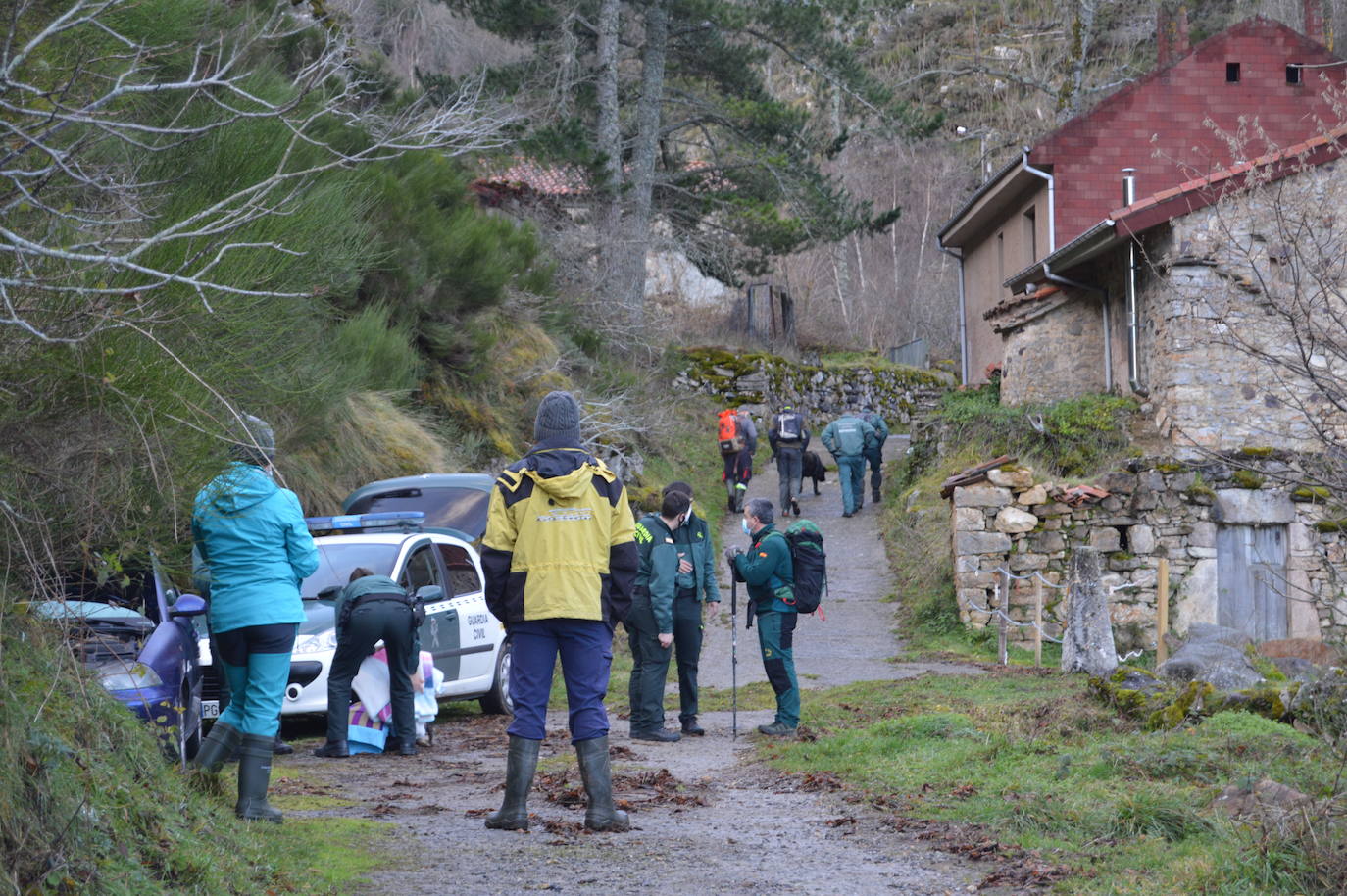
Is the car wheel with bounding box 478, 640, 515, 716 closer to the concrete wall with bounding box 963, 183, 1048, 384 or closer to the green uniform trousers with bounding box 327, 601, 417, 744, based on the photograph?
the green uniform trousers with bounding box 327, 601, 417, 744

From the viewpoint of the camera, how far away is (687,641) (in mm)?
10258

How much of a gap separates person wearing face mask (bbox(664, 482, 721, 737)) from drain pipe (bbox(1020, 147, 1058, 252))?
1623cm

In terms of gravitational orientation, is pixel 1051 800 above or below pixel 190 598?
below

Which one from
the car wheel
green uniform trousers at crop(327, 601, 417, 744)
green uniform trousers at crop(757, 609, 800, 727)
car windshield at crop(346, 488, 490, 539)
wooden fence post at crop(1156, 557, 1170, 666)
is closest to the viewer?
green uniform trousers at crop(327, 601, 417, 744)

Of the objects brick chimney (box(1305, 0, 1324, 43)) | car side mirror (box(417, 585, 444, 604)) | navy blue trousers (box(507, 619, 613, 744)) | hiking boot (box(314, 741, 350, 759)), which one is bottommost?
hiking boot (box(314, 741, 350, 759))

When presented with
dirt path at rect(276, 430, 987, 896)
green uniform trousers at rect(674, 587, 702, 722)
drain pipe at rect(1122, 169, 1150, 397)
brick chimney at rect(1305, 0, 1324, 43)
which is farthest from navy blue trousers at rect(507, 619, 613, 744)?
brick chimney at rect(1305, 0, 1324, 43)

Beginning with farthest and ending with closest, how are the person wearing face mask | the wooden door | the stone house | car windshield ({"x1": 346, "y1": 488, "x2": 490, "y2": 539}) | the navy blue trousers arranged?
the stone house < the wooden door < car windshield ({"x1": 346, "y1": 488, "x2": 490, "y2": 539}) < the person wearing face mask < the navy blue trousers

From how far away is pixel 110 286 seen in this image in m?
5.26

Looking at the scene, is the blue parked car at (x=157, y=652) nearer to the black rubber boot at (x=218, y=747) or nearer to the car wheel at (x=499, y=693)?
the black rubber boot at (x=218, y=747)

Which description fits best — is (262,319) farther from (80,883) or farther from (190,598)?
(80,883)

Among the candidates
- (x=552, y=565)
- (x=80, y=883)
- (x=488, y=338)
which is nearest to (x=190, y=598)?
(x=552, y=565)

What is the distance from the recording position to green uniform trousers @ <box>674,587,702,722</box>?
10148 millimetres

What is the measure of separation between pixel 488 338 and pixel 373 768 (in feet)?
39.3

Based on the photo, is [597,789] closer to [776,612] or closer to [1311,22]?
[776,612]
